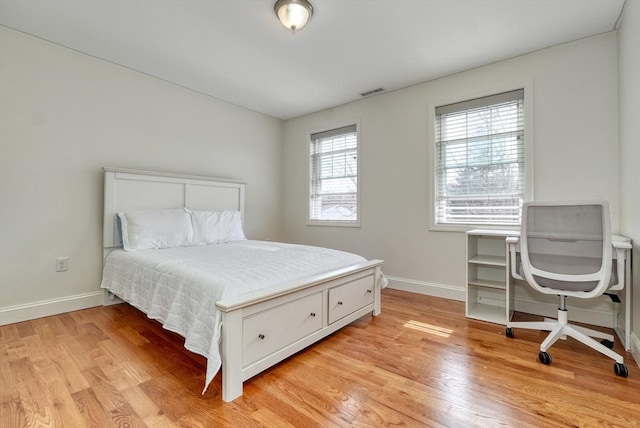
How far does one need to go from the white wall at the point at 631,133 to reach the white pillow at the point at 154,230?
3743 mm

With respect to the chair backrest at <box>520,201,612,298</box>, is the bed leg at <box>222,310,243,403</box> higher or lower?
lower

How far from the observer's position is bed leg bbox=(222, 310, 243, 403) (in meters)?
1.51

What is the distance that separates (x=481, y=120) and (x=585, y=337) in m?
2.18

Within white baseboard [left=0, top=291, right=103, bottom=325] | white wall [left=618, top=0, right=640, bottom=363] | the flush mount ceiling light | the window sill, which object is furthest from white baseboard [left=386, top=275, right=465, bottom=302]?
white baseboard [left=0, top=291, right=103, bottom=325]

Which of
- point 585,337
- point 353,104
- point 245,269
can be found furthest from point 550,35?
point 245,269

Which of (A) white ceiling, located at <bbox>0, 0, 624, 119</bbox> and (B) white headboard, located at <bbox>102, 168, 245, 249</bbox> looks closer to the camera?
(A) white ceiling, located at <bbox>0, 0, 624, 119</bbox>

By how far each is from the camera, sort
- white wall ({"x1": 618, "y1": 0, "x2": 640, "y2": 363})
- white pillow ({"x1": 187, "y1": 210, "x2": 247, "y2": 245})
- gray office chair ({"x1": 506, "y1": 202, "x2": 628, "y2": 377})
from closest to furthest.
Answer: gray office chair ({"x1": 506, "y1": 202, "x2": 628, "y2": 377}) → white wall ({"x1": 618, "y1": 0, "x2": 640, "y2": 363}) → white pillow ({"x1": 187, "y1": 210, "x2": 247, "y2": 245})

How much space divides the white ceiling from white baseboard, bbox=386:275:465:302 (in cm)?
237

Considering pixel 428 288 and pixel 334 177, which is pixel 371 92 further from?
pixel 428 288

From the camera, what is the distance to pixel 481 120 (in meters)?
3.14

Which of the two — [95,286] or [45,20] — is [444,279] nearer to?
[95,286]

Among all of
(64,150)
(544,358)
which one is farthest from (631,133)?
(64,150)

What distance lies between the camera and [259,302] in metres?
1.67

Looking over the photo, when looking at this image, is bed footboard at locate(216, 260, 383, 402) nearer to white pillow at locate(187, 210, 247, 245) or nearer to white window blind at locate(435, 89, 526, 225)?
white window blind at locate(435, 89, 526, 225)
